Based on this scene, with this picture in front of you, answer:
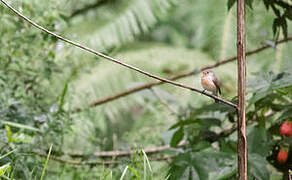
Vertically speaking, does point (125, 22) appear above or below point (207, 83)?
above

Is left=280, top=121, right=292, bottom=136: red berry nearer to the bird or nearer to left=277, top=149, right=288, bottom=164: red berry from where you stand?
left=277, top=149, right=288, bottom=164: red berry

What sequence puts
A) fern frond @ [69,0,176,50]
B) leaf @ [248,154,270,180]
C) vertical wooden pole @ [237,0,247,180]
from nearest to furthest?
A: vertical wooden pole @ [237,0,247,180] → leaf @ [248,154,270,180] → fern frond @ [69,0,176,50]

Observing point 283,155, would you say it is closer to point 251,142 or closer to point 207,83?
point 251,142

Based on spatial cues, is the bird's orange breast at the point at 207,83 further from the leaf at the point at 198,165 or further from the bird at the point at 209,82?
the leaf at the point at 198,165

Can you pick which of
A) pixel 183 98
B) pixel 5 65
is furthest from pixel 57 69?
pixel 183 98

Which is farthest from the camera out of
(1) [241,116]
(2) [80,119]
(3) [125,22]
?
(3) [125,22]

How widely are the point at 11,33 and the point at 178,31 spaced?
183 centimetres

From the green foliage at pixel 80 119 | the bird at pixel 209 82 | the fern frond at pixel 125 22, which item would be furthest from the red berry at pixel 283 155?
the fern frond at pixel 125 22

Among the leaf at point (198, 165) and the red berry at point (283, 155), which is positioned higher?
the red berry at point (283, 155)

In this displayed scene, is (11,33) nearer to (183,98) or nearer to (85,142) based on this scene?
(85,142)

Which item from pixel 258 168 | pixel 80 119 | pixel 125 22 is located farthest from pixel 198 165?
pixel 125 22

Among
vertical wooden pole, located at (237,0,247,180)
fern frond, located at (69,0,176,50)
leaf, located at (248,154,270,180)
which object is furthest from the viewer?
fern frond, located at (69,0,176,50)

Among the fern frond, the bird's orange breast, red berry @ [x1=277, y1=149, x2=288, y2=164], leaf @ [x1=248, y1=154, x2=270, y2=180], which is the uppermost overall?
the fern frond

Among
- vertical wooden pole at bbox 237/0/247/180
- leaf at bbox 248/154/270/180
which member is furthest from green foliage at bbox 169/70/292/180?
vertical wooden pole at bbox 237/0/247/180
